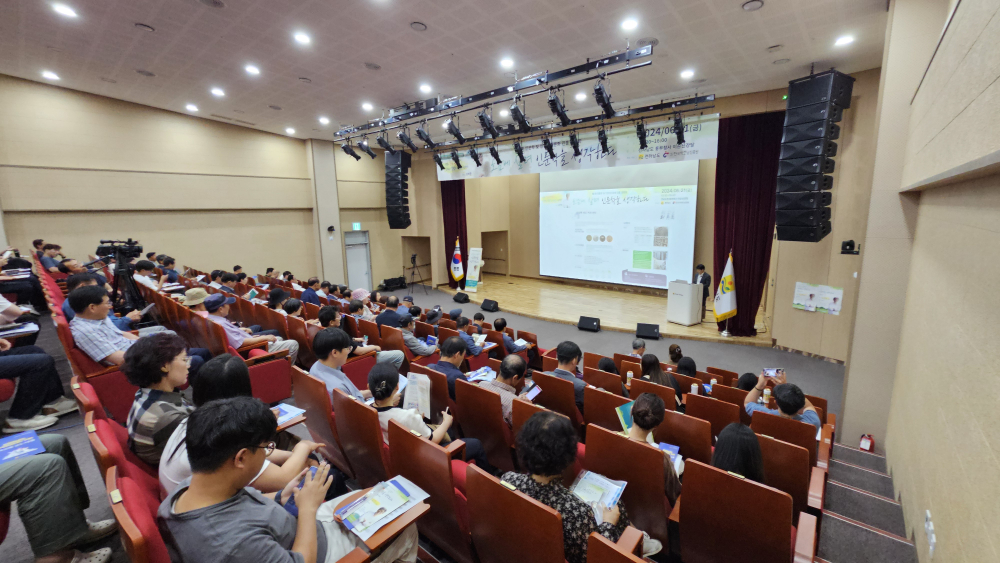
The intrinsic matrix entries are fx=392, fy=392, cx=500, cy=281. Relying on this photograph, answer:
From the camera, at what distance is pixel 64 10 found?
13.6ft

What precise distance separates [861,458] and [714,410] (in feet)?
6.95

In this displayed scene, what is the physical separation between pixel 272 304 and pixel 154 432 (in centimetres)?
390

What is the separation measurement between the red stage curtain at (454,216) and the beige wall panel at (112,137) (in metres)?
4.83

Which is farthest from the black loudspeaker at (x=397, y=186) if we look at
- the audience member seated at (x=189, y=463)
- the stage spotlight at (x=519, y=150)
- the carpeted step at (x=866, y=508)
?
the carpeted step at (x=866, y=508)

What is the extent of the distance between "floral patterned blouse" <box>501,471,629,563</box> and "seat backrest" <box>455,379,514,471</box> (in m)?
0.99

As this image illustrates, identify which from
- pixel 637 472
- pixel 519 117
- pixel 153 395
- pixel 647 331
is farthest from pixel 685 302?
pixel 153 395

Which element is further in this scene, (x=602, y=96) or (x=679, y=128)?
(x=679, y=128)

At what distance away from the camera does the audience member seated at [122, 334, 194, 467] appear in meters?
1.81

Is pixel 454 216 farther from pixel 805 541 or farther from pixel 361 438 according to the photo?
pixel 805 541

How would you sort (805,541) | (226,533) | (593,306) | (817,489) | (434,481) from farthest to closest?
1. (593,306)
2. (817,489)
3. (434,481)
4. (805,541)
5. (226,533)

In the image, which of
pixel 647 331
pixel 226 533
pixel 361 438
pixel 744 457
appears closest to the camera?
pixel 226 533

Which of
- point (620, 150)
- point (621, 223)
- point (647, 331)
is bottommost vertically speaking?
point (647, 331)

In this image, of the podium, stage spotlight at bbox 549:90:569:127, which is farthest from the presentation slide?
stage spotlight at bbox 549:90:569:127

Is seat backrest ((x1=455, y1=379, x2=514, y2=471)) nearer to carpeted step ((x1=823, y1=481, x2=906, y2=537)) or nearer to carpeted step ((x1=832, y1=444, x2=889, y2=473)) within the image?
carpeted step ((x1=823, y1=481, x2=906, y2=537))
